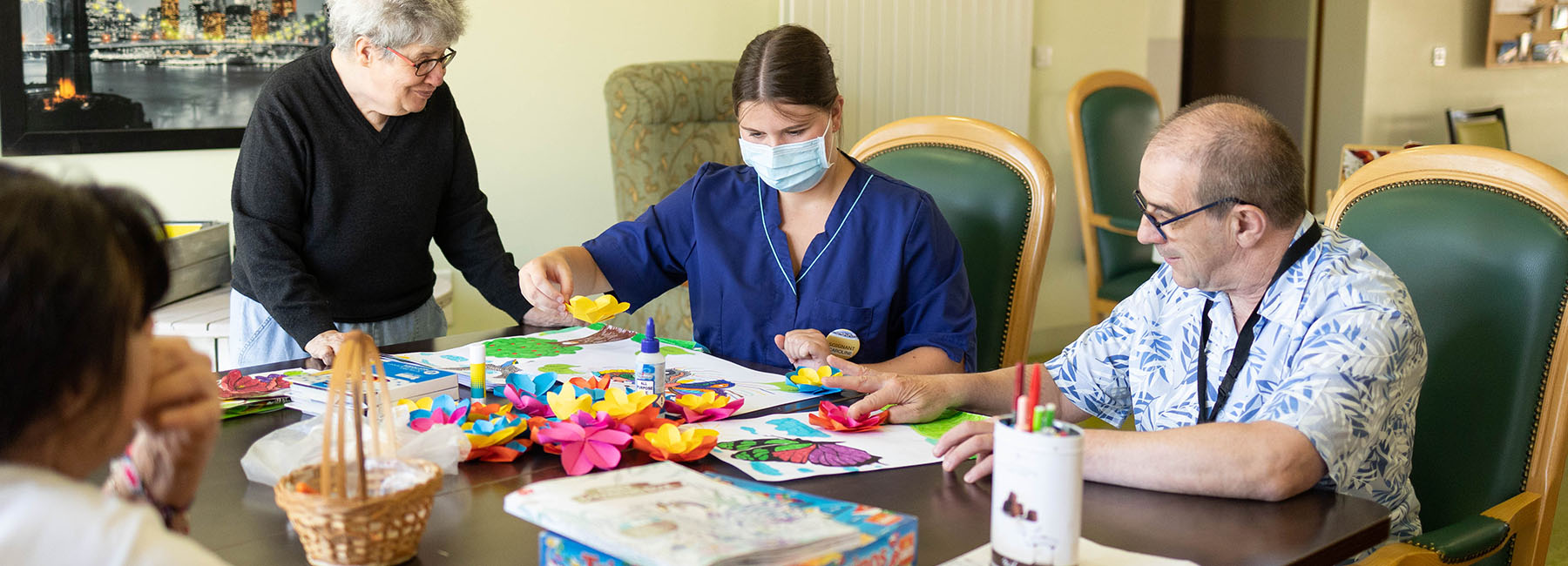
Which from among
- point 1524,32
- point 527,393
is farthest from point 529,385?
point 1524,32

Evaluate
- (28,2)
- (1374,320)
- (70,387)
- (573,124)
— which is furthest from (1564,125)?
(70,387)

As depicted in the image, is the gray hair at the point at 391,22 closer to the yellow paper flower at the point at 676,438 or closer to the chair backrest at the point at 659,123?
the yellow paper flower at the point at 676,438

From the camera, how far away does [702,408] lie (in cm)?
159

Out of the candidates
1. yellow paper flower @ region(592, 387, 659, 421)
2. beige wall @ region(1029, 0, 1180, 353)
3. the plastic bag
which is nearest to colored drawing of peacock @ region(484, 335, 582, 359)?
yellow paper flower @ region(592, 387, 659, 421)

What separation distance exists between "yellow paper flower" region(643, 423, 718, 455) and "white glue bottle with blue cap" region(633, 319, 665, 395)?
0.48ft

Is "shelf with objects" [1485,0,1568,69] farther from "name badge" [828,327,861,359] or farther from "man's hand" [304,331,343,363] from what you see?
"man's hand" [304,331,343,363]

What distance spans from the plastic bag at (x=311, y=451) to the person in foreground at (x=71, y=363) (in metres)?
0.48

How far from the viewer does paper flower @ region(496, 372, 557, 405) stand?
1640 mm

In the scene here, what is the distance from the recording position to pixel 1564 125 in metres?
7.40

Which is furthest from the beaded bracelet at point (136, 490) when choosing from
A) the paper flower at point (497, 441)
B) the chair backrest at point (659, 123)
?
the chair backrest at point (659, 123)

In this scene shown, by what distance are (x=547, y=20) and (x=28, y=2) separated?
1388 millimetres

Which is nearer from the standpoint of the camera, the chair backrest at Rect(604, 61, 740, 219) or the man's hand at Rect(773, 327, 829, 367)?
the man's hand at Rect(773, 327, 829, 367)

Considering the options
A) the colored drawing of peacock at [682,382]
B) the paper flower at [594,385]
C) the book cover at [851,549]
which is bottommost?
the colored drawing of peacock at [682,382]

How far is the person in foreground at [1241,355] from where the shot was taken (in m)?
1.31
